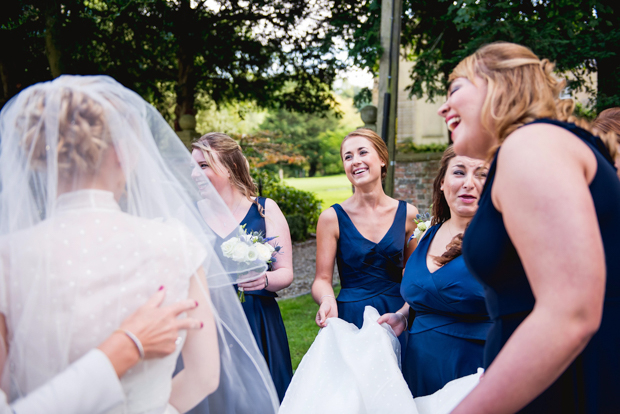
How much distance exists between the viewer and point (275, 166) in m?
43.9

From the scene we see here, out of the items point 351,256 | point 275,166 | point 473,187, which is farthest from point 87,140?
point 275,166

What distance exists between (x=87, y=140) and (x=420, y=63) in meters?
9.66

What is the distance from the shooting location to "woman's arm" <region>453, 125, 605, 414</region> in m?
1.07

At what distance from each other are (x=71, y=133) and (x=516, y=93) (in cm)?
137

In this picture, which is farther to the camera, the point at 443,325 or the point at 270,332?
the point at 270,332

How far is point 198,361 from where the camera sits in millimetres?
1622

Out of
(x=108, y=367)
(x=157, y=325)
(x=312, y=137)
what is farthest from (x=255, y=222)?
(x=312, y=137)

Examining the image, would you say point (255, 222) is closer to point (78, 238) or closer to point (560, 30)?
point (78, 238)

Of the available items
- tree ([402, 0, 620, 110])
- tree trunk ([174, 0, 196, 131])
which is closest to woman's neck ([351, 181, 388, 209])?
tree ([402, 0, 620, 110])

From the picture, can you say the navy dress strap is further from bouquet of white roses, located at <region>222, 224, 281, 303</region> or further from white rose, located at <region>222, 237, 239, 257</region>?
A: white rose, located at <region>222, 237, 239, 257</region>

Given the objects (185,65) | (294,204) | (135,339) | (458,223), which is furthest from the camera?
(294,204)

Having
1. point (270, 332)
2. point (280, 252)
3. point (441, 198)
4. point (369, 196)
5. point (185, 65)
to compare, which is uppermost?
point (185, 65)

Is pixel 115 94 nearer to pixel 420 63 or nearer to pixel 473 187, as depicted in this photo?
pixel 473 187

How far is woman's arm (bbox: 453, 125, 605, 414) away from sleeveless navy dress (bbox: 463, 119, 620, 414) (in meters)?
0.11
